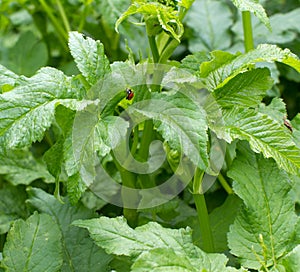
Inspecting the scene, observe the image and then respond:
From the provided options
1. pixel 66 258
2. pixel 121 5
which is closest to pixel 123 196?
pixel 66 258

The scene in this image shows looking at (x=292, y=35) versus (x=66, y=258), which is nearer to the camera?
(x=66, y=258)

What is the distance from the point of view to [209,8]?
1821mm

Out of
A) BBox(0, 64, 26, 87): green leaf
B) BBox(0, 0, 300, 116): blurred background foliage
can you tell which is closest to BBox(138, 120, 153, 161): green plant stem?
BBox(0, 64, 26, 87): green leaf

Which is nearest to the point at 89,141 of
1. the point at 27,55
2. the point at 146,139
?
the point at 146,139

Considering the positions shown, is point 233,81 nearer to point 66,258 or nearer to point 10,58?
point 66,258

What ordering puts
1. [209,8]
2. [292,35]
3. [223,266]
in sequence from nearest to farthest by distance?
1. [223,266]
2. [292,35]
3. [209,8]

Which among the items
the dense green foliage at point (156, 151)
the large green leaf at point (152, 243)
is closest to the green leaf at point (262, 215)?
the dense green foliage at point (156, 151)

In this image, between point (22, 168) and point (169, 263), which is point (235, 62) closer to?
point (169, 263)

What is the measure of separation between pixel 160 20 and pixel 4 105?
29 cm

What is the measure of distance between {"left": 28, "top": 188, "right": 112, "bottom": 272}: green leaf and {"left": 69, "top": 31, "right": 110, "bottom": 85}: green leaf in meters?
0.30

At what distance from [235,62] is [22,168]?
0.63 m

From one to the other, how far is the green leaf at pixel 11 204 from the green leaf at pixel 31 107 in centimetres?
39

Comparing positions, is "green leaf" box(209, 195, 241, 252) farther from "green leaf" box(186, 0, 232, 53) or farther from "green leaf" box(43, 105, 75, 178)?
"green leaf" box(186, 0, 232, 53)

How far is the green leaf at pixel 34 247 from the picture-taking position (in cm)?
106
